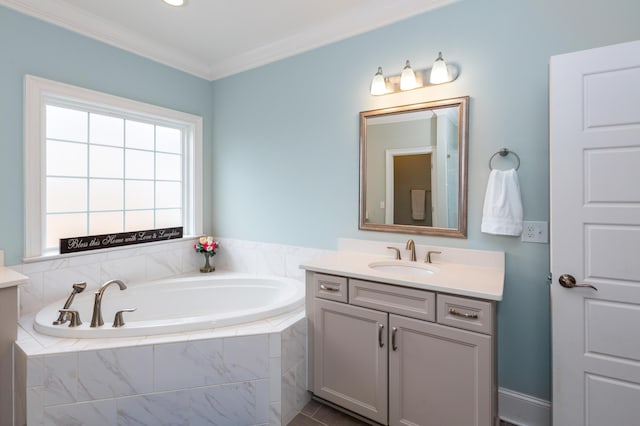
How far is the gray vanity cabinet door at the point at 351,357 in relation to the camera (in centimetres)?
173

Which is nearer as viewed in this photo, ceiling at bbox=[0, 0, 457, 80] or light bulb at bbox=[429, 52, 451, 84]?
light bulb at bbox=[429, 52, 451, 84]

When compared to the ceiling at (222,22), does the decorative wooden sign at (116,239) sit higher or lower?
lower

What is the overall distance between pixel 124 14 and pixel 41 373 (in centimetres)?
235

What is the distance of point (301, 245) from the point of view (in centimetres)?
270

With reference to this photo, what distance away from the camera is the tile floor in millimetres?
1851

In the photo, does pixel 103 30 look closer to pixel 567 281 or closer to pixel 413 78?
pixel 413 78

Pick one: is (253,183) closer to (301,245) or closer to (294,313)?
(301,245)

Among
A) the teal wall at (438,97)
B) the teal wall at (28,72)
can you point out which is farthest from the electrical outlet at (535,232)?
the teal wall at (28,72)

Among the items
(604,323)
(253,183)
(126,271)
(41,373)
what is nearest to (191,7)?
(253,183)

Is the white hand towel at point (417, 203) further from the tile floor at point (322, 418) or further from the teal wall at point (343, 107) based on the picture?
the tile floor at point (322, 418)

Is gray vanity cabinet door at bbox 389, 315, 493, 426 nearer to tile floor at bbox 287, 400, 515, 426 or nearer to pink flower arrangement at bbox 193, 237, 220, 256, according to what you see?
tile floor at bbox 287, 400, 515, 426

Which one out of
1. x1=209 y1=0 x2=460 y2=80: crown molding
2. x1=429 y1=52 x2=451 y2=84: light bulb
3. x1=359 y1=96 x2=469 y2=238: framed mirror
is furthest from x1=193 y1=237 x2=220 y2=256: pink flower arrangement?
x1=429 y1=52 x2=451 y2=84: light bulb

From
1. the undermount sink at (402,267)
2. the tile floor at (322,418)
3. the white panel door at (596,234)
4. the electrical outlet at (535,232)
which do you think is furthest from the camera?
the undermount sink at (402,267)

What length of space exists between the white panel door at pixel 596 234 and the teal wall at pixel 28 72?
117 inches
